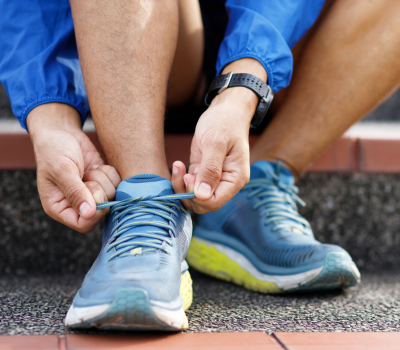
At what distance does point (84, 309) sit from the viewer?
489mm

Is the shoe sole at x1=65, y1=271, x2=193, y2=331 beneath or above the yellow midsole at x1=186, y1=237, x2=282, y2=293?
above

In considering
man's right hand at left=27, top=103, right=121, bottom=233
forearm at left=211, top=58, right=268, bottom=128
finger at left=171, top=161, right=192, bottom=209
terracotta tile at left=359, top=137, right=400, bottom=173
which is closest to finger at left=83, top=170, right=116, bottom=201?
man's right hand at left=27, top=103, right=121, bottom=233

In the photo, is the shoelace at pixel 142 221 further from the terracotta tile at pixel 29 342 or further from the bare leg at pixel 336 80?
the bare leg at pixel 336 80

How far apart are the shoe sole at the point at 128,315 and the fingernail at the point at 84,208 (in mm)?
133

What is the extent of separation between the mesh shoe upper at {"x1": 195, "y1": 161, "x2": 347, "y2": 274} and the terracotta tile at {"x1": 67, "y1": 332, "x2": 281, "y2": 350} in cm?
26

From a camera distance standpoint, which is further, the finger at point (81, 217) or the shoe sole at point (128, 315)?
the finger at point (81, 217)

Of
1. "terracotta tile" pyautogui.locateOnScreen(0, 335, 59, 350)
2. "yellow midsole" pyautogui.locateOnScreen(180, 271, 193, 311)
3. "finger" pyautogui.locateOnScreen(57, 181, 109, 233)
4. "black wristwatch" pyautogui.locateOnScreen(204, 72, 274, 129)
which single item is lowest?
"yellow midsole" pyautogui.locateOnScreen(180, 271, 193, 311)

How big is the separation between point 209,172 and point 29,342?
31cm

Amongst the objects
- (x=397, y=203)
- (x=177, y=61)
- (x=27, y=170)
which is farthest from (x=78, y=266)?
(x=397, y=203)

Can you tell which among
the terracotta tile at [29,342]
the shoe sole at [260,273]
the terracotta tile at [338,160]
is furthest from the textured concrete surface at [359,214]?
the terracotta tile at [29,342]

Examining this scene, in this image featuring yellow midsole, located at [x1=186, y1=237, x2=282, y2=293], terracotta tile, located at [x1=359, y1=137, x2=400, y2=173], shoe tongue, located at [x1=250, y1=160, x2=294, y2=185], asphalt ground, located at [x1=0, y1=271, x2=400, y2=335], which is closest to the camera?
asphalt ground, located at [x1=0, y1=271, x2=400, y2=335]

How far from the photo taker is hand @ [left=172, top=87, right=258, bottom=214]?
56 cm

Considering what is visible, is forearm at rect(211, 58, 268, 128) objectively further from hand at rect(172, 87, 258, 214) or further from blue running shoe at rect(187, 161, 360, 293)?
blue running shoe at rect(187, 161, 360, 293)

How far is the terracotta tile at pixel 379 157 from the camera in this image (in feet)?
3.37
